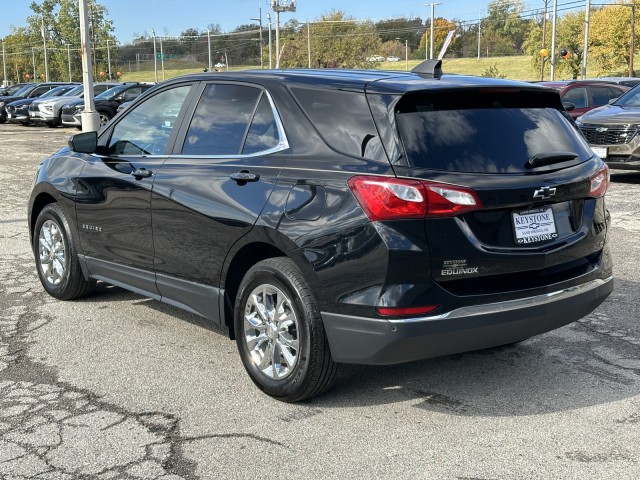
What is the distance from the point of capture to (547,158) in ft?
13.8

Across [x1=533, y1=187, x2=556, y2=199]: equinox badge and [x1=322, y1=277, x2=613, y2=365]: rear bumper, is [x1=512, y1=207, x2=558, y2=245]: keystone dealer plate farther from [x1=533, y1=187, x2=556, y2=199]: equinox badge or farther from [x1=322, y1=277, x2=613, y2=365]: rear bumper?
[x1=322, y1=277, x2=613, y2=365]: rear bumper

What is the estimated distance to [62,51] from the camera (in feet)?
360

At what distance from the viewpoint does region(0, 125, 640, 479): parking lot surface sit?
3.61 meters

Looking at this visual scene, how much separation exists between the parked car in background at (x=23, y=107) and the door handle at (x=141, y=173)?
31.3m

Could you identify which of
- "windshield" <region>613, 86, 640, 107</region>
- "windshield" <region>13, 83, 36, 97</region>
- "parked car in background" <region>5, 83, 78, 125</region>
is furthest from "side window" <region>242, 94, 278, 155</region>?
"windshield" <region>13, 83, 36, 97</region>

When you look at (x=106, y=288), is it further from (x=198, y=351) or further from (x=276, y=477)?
(x=276, y=477)

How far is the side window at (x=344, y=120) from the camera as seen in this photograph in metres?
4.00

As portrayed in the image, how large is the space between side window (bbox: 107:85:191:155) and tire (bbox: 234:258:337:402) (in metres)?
1.39

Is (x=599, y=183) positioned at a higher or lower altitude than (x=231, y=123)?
lower

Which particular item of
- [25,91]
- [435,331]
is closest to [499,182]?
[435,331]

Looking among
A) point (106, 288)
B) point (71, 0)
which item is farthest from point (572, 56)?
point (106, 288)

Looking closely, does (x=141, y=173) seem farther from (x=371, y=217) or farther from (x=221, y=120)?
(x=371, y=217)

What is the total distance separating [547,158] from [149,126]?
2.69m

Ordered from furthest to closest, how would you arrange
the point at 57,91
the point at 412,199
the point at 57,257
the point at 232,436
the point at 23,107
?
the point at 57,91 < the point at 23,107 < the point at 57,257 < the point at 232,436 < the point at 412,199
